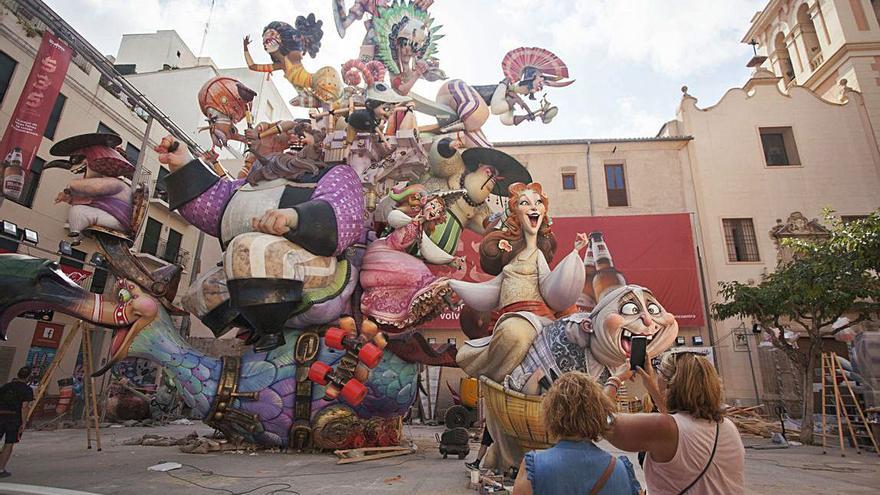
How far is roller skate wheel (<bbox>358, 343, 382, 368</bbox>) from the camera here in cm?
537

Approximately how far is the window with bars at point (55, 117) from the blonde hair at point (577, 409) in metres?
13.8

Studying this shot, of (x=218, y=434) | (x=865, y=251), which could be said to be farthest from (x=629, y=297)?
(x=218, y=434)

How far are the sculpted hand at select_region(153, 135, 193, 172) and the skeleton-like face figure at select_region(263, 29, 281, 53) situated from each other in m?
2.15

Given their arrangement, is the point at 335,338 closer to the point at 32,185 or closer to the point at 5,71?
the point at 32,185

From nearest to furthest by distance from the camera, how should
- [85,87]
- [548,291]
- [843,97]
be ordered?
[548,291] < [85,87] < [843,97]

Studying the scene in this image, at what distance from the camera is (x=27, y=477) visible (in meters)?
4.77

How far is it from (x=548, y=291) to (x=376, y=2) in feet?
18.9

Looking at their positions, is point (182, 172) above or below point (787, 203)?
below

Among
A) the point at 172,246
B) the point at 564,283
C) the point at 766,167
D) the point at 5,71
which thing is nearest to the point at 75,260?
the point at 5,71

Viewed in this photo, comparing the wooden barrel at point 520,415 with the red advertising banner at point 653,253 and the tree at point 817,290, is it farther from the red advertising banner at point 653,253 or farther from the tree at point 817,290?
the red advertising banner at point 653,253

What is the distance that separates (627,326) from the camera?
13.4 feet

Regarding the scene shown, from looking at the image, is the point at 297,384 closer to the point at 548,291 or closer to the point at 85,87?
the point at 548,291

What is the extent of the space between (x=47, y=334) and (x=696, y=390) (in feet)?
46.0

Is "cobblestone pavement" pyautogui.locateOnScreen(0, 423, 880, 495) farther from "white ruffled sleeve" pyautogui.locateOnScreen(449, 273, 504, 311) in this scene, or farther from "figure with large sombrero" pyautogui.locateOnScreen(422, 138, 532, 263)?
"figure with large sombrero" pyautogui.locateOnScreen(422, 138, 532, 263)
